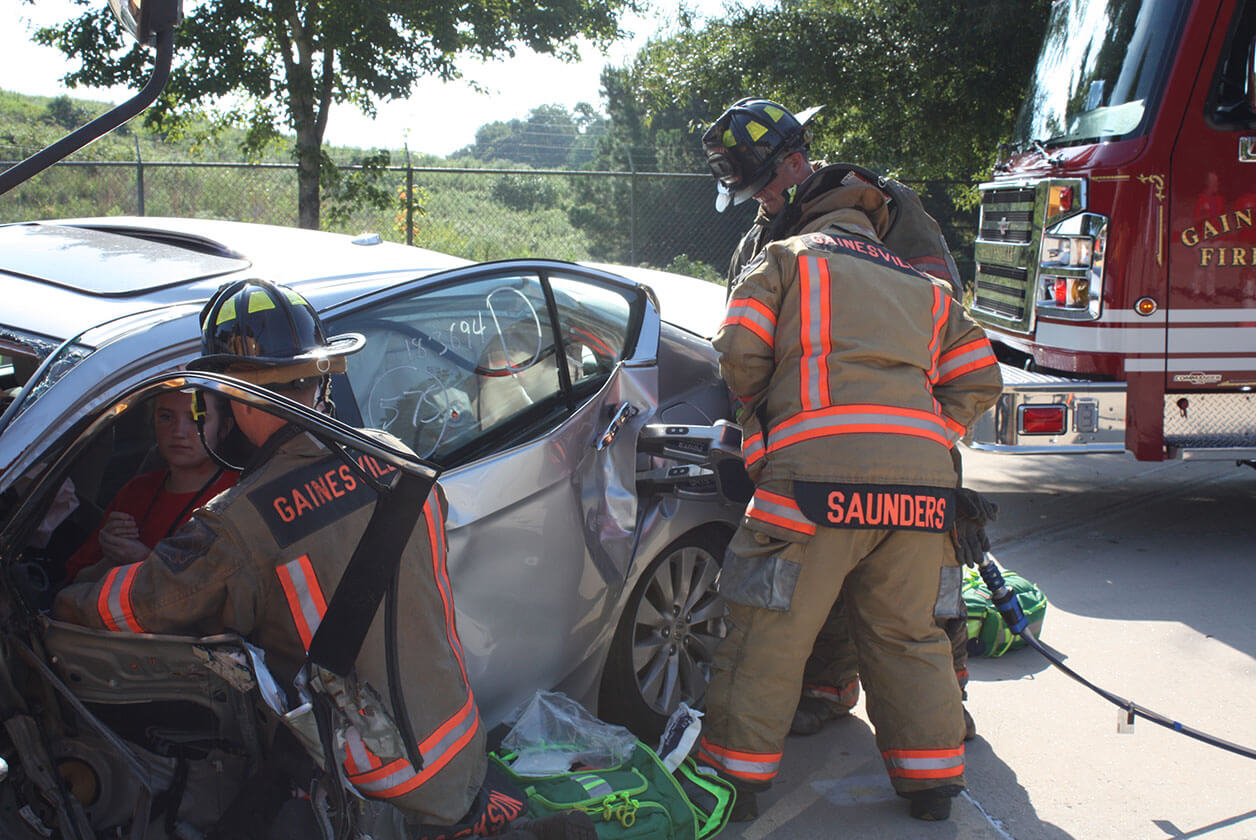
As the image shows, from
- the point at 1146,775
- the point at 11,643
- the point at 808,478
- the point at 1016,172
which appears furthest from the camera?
the point at 1016,172

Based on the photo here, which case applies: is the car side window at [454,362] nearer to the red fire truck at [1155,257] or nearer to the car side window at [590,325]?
the car side window at [590,325]

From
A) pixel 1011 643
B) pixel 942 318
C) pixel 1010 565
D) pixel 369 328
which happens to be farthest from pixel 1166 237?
pixel 369 328

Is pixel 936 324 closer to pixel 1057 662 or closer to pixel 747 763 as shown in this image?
pixel 1057 662

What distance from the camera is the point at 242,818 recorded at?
2.04 metres

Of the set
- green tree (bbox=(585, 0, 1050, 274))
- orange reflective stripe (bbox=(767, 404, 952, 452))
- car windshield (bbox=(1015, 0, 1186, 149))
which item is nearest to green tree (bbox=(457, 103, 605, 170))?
green tree (bbox=(585, 0, 1050, 274))

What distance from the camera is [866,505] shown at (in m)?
2.98

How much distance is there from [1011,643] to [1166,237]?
7.53 ft

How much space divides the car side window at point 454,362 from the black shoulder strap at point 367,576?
764 mm

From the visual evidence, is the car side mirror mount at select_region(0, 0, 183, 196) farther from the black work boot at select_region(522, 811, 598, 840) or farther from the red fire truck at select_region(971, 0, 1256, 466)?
the red fire truck at select_region(971, 0, 1256, 466)

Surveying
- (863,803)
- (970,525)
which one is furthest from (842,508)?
(863,803)

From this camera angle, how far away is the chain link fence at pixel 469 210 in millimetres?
14727

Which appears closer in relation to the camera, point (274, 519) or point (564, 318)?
point (274, 519)

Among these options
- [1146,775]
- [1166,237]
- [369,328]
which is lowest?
[1146,775]

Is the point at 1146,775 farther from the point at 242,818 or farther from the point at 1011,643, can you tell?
the point at 242,818
